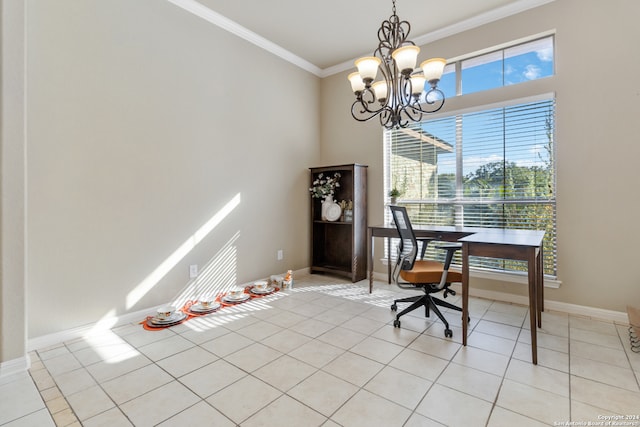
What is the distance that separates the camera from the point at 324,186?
434 cm

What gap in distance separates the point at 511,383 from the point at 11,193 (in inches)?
127

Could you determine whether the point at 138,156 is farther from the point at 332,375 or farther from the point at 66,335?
the point at 332,375

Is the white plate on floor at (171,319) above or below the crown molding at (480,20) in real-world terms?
below

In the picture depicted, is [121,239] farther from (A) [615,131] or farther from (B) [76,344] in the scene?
(A) [615,131]

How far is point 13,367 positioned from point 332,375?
1.95m

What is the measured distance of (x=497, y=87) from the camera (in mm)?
3207

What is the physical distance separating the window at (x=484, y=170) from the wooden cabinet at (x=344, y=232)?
0.53m

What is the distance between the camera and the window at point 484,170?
9.78ft

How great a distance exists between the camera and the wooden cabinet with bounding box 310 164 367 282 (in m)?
3.97

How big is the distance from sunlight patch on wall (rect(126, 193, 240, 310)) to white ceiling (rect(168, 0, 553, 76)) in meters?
1.91

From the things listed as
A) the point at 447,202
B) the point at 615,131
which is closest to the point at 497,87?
the point at 615,131

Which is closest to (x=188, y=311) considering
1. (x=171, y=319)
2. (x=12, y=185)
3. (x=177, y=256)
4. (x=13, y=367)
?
(x=171, y=319)

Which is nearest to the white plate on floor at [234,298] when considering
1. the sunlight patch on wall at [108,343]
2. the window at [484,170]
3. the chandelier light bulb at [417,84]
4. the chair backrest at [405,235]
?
the sunlight patch on wall at [108,343]

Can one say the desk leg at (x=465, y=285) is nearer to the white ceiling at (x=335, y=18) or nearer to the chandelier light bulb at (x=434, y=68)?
the chandelier light bulb at (x=434, y=68)
